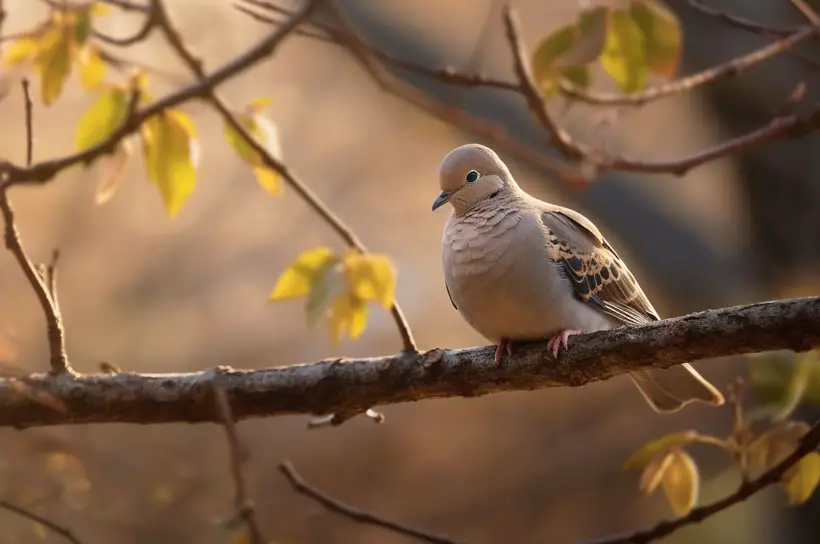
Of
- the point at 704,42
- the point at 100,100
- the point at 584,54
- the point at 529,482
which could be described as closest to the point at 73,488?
the point at 100,100

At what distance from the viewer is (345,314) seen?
85cm

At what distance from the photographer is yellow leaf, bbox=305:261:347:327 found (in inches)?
30.1

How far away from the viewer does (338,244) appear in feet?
8.74

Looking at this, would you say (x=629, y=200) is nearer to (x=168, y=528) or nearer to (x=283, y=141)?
(x=283, y=141)

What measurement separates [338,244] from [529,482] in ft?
3.52

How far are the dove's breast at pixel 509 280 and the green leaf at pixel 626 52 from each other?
0.72ft

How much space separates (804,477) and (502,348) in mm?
334

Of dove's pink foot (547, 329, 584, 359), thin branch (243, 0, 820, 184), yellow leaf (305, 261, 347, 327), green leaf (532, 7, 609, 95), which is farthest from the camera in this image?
dove's pink foot (547, 329, 584, 359)

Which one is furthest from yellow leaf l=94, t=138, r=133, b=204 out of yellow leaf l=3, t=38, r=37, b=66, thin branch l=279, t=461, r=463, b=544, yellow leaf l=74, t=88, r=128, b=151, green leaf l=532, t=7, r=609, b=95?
green leaf l=532, t=7, r=609, b=95

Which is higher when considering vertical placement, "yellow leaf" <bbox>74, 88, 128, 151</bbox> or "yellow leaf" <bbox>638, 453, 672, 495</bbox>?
"yellow leaf" <bbox>74, 88, 128, 151</bbox>

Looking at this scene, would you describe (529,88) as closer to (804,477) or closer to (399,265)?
(804,477)

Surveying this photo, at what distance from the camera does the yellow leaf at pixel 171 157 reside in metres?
0.95

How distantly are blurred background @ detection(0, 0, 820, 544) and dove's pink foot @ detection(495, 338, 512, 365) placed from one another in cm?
110

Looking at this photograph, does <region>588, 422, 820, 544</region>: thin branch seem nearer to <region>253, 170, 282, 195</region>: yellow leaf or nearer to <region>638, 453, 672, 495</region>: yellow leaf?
<region>638, 453, 672, 495</region>: yellow leaf
